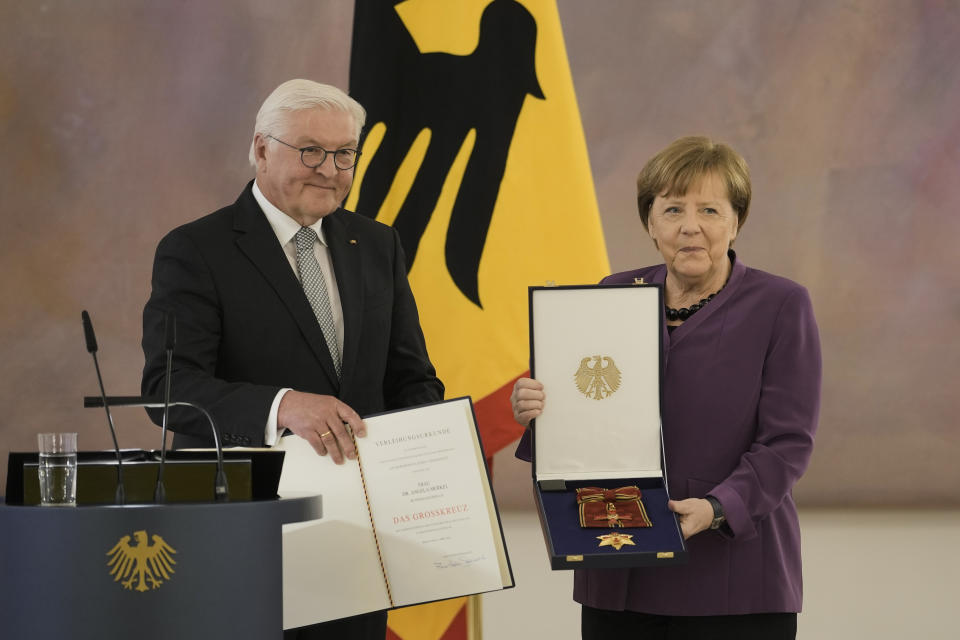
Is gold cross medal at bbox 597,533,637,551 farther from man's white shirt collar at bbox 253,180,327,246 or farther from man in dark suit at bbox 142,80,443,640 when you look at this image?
man's white shirt collar at bbox 253,180,327,246

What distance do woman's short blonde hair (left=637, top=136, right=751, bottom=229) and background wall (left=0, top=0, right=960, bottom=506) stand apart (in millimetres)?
3947

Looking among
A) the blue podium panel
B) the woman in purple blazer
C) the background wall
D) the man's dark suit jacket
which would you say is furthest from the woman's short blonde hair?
the background wall

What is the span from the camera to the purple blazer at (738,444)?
5.81ft

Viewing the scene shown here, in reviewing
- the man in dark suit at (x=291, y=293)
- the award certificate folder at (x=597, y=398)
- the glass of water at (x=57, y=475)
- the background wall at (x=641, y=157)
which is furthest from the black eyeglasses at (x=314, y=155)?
the background wall at (x=641, y=157)

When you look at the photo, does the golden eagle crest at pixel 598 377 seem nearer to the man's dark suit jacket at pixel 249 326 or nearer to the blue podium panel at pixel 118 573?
the man's dark suit jacket at pixel 249 326

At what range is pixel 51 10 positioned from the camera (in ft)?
19.9

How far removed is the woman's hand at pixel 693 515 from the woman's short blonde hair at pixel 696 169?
56 cm

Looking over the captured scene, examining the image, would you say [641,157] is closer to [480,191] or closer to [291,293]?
[480,191]

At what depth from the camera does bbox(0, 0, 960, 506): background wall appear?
5.59 metres

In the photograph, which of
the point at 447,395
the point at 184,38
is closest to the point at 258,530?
the point at 447,395

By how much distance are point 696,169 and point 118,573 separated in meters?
1.22

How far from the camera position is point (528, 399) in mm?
1892

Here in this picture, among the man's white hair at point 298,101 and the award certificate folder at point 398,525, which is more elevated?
the man's white hair at point 298,101

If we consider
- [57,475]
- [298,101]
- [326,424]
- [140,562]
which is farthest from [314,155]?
[140,562]
